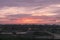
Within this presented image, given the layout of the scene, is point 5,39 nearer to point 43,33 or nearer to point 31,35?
point 31,35

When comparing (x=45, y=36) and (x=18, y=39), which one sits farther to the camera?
(x=45, y=36)

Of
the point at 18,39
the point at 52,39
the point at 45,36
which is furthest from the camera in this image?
the point at 45,36

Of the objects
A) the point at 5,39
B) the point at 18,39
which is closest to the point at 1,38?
the point at 5,39

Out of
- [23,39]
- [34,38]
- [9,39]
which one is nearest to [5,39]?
[9,39]

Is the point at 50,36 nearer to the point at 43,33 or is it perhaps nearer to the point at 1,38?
the point at 43,33

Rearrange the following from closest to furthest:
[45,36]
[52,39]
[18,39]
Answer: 1. [18,39]
2. [52,39]
3. [45,36]

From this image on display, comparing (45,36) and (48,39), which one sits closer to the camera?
(48,39)

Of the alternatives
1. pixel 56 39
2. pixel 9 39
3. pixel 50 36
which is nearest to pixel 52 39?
pixel 56 39
